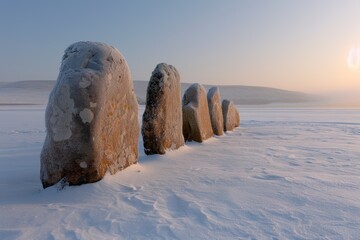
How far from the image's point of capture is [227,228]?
8.05 ft

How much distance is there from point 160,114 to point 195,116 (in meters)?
2.00

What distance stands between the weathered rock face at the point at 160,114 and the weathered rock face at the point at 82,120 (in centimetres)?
151

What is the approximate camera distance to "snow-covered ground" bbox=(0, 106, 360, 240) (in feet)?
7.89

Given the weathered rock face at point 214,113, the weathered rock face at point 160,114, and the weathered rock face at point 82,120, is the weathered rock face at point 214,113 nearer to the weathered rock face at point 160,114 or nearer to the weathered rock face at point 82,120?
the weathered rock face at point 160,114

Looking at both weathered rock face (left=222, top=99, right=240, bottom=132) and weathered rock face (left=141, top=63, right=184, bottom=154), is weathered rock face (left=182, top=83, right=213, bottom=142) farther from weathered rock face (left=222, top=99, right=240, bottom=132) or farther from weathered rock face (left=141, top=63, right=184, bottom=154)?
weathered rock face (left=222, top=99, right=240, bottom=132)

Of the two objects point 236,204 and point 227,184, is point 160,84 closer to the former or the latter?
point 227,184

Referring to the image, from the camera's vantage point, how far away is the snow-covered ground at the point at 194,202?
241 cm

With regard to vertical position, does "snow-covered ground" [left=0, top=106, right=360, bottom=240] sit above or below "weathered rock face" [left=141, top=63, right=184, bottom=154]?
below

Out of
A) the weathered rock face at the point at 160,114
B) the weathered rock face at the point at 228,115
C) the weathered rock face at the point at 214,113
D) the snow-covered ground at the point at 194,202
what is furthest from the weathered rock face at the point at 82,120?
the weathered rock face at the point at 228,115

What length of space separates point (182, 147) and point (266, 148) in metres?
1.68

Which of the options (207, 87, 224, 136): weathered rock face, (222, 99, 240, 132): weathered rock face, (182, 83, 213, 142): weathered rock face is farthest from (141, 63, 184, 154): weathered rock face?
(222, 99, 240, 132): weathered rock face

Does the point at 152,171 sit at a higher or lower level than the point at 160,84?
lower

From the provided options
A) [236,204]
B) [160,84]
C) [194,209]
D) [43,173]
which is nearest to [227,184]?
[236,204]

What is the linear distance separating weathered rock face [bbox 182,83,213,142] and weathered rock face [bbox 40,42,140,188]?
141 inches
